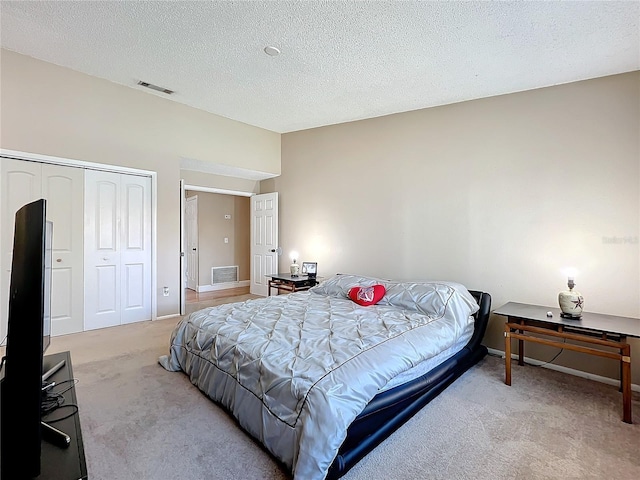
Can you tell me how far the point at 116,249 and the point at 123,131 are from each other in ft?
4.98

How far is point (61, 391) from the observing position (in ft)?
5.28

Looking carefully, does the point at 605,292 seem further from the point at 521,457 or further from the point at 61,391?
the point at 61,391

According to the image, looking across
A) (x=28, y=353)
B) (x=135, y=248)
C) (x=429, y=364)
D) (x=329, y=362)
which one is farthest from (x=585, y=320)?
(x=135, y=248)

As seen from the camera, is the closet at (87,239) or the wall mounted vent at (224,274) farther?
the wall mounted vent at (224,274)

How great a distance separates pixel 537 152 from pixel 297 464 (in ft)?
11.2

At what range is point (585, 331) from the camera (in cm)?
250

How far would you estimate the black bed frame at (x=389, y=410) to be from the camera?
1.65 metres

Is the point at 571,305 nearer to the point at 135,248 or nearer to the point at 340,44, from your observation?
the point at 340,44

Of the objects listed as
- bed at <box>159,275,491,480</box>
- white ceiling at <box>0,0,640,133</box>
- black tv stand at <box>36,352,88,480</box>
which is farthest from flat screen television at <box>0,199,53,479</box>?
white ceiling at <box>0,0,640,133</box>

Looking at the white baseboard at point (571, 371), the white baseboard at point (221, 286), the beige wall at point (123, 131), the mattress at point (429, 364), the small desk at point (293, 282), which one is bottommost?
the white baseboard at point (571, 371)

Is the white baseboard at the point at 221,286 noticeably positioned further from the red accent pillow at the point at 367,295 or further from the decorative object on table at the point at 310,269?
the red accent pillow at the point at 367,295

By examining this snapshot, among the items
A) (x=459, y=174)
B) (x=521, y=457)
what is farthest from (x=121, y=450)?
(x=459, y=174)

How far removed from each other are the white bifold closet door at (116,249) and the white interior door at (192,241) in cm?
270

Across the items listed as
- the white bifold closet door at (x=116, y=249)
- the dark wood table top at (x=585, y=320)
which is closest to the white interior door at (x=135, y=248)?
the white bifold closet door at (x=116, y=249)
